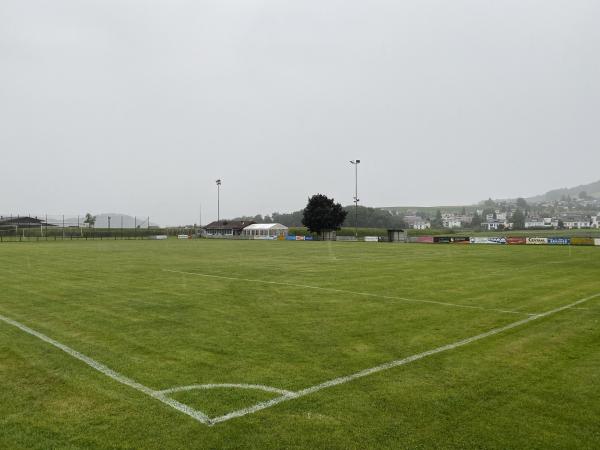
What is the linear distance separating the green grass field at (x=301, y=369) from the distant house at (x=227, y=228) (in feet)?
358

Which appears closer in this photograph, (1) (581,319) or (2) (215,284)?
(1) (581,319)

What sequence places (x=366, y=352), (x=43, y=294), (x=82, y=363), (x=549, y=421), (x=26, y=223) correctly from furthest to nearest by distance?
(x=26, y=223)
(x=43, y=294)
(x=366, y=352)
(x=82, y=363)
(x=549, y=421)

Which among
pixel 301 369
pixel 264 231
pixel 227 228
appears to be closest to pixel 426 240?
pixel 264 231

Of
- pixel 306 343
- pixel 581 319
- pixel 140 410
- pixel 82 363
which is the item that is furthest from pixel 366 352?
pixel 581 319

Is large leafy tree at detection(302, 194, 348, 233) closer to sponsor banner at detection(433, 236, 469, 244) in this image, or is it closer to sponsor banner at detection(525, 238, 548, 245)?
sponsor banner at detection(433, 236, 469, 244)

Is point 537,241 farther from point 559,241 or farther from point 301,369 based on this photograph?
point 301,369

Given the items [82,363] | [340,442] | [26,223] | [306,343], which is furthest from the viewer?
[26,223]

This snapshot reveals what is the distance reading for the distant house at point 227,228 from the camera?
415 feet

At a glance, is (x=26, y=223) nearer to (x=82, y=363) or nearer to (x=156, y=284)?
(x=156, y=284)

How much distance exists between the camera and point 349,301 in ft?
52.2

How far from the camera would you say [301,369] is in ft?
26.8

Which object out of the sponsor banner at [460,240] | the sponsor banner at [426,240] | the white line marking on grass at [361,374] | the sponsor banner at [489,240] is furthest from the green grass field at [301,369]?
the sponsor banner at [426,240]

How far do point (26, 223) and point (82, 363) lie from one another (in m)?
126

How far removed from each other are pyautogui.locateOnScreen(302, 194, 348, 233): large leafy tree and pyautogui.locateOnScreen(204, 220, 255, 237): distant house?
28199 mm
